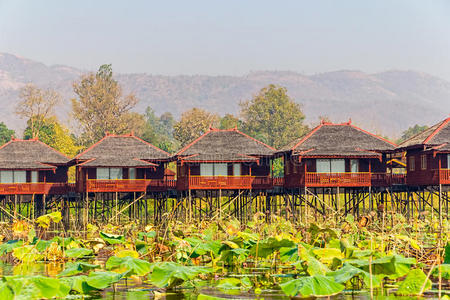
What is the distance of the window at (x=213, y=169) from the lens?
3759 centimetres

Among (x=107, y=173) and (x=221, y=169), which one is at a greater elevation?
(x=221, y=169)

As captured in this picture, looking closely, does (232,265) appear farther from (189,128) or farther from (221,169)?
(189,128)

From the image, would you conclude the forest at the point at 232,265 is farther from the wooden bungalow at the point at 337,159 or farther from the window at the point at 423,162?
the window at the point at 423,162

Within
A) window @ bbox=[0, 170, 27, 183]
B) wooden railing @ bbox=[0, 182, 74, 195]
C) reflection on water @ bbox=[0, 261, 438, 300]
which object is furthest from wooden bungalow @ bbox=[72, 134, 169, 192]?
reflection on water @ bbox=[0, 261, 438, 300]

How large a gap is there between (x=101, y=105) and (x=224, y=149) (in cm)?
4748

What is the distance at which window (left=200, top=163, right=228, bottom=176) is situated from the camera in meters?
37.6

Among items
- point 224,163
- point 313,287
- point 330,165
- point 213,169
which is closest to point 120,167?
point 213,169

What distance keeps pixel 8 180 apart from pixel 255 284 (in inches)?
1217

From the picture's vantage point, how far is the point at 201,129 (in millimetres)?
75875

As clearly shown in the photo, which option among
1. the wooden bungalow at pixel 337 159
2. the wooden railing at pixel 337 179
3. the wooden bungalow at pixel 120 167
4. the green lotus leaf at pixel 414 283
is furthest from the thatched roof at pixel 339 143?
the green lotus leaf at pixel 414 283

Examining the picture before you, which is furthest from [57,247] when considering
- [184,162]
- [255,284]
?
[184,162]

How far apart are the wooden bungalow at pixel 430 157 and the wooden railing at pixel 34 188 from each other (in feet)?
64.4

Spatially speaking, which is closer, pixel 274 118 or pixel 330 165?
pixel 330 165

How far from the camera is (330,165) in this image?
3616 centimetres
